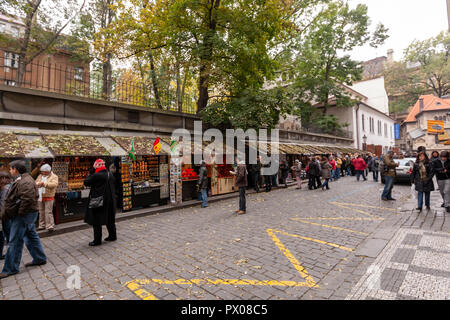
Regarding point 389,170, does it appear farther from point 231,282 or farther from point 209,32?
point 209,32

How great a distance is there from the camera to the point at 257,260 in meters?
4.31

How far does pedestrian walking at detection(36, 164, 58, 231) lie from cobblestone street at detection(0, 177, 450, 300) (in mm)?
541

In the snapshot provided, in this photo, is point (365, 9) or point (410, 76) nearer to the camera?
point (365, 9)

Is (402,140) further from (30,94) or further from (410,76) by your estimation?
(30,94)

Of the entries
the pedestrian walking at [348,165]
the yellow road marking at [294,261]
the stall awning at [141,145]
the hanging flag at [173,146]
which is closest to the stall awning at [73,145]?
the stall awning at [141,145]

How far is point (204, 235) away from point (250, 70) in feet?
32.0

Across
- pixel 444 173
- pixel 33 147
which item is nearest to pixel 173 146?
pixel 33 147

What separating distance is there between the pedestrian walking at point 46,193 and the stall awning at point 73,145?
0.87m

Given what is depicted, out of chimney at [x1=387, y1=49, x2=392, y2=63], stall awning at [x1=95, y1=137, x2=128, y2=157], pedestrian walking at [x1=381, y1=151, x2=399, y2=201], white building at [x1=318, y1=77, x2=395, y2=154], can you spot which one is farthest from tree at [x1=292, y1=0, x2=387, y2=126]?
chimney at [x1=387, y1=49, x2=392, y2=63]

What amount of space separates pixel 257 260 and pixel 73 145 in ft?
22.2

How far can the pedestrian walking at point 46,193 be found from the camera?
19.7 feet

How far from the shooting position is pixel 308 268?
3.96 m
